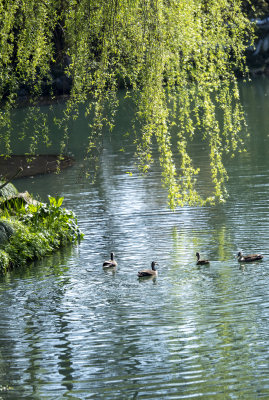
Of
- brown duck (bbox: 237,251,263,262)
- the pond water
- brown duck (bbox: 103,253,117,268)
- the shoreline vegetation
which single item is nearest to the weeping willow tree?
the pond water

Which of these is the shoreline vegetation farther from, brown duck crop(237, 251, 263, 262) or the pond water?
brown duck crop(237, 251, 263, 262)

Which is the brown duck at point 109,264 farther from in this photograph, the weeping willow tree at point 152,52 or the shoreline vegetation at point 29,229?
the weeping willow tree at point 152,52

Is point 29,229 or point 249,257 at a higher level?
point 29,229

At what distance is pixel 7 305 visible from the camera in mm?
11703

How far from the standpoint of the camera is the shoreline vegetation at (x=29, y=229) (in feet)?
49.1

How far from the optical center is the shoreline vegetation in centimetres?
1496

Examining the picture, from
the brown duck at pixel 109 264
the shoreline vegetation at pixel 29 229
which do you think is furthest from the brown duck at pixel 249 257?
the shoreline vegetation at pixel 29 229

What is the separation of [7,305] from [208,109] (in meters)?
5.12

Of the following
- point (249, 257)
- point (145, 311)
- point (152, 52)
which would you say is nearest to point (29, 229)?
point (249, 257)

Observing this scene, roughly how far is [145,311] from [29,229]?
5795 mm

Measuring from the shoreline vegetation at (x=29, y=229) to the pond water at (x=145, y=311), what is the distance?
1.27 feet

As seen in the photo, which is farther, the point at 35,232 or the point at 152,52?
the point at 35,232

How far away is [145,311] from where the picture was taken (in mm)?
10625

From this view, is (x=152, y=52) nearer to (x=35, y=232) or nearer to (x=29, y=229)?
(x=35, y=232)
